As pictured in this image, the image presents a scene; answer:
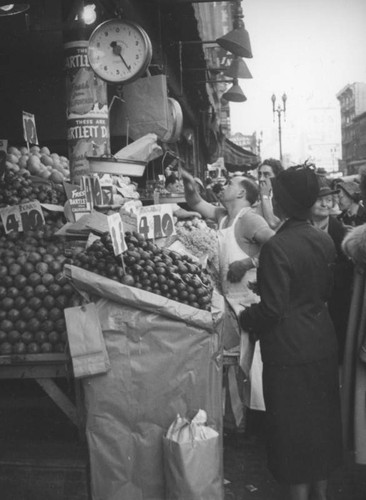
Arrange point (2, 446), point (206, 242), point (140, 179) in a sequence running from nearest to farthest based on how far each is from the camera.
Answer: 1. point (2, 446)
2. point (206, 242)
3. point (140, 179)

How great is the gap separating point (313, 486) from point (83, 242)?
216 cm

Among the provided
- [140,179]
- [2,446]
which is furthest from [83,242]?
[140,179]

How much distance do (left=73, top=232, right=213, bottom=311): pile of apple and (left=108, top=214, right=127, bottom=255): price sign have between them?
0.11 metres

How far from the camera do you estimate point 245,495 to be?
370cm

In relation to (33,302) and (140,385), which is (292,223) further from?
(33,302)

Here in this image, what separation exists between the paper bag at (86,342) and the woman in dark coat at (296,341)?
0.79 m

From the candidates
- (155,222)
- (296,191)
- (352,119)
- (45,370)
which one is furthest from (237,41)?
(352,119)

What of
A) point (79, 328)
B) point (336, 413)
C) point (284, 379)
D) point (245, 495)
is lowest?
point (245, 495)

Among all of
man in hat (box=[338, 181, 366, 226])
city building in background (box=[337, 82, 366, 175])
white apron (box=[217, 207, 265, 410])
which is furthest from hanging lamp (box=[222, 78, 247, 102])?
city building in background (box=[337, 82, 366, 175])

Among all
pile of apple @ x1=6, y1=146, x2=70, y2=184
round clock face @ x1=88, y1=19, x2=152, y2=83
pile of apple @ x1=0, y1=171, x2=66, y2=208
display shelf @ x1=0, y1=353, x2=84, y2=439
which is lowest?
display shelf @ x1=0, y1=353, x2=84, y2=439

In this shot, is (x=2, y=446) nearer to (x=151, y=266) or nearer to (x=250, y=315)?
(x=151, y=266)

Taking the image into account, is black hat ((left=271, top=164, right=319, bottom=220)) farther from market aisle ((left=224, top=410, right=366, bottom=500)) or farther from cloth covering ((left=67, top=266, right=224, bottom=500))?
market aisle ((left=224, top=410, right=366, bottom=500))

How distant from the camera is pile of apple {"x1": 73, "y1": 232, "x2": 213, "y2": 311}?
11.2 ft

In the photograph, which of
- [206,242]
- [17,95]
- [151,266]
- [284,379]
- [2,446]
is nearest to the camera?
[284,379]
